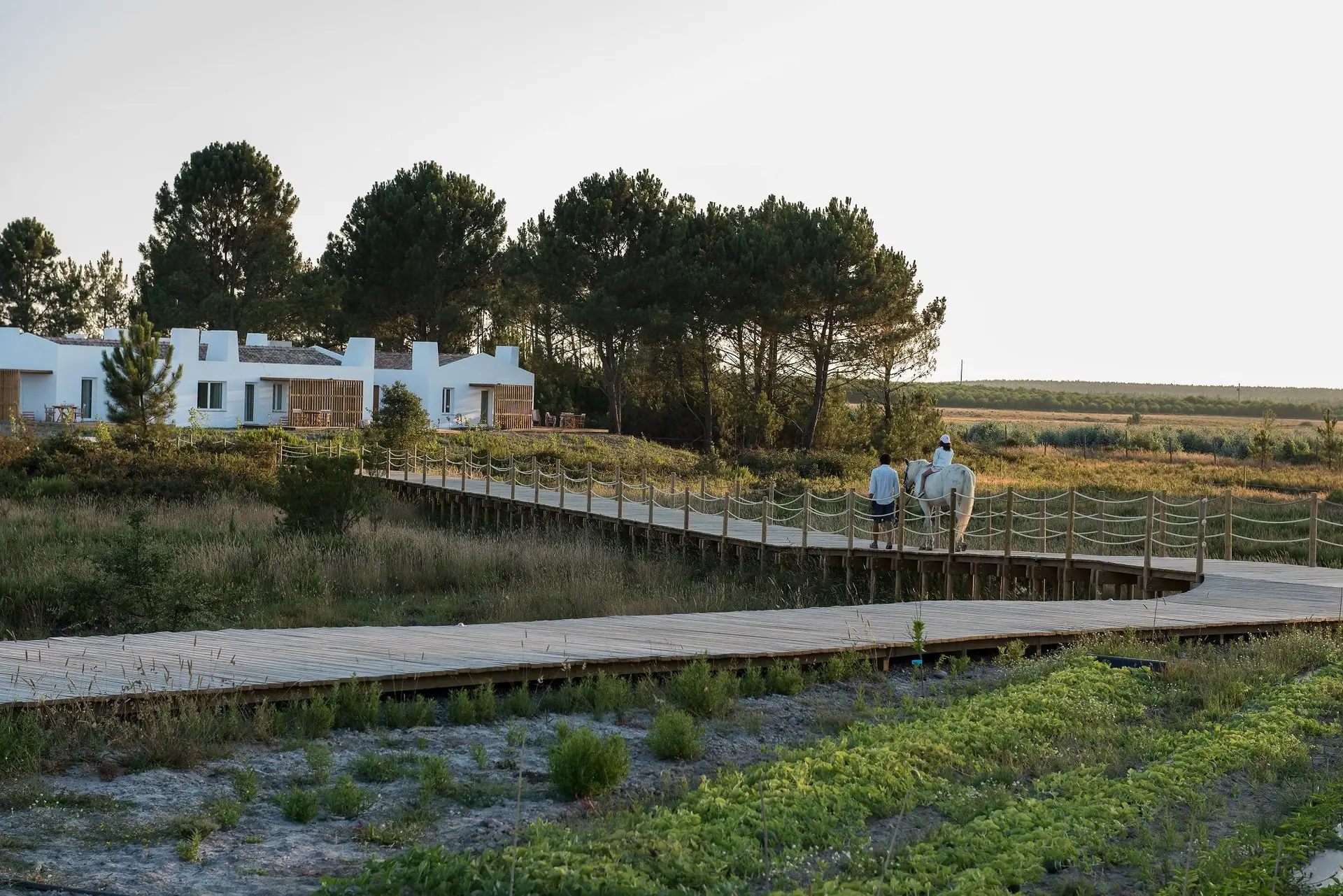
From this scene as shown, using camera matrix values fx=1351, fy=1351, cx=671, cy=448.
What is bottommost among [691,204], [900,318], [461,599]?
[461,599]

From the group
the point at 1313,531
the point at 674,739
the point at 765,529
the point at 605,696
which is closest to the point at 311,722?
the point at 605,696

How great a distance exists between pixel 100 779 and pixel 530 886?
3111 mm

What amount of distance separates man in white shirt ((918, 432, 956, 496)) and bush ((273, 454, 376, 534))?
962 centimetres

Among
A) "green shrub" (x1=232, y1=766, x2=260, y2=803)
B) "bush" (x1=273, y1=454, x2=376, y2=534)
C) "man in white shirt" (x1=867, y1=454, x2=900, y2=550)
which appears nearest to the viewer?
"green shrub" (x1=232, y1=766, x2=260, y2=803)

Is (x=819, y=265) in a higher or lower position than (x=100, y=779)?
higher

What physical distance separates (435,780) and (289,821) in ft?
2.81

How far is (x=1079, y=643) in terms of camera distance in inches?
439

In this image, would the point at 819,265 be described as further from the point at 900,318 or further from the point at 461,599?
the point at 461,599

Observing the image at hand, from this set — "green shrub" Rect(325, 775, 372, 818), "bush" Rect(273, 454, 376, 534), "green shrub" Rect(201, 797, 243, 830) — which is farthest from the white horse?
"green shrub" Rect(201, 797, 243, 830)

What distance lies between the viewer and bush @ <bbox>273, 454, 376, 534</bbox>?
2211 cm

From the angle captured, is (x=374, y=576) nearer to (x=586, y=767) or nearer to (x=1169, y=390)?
(x=586, y=767)

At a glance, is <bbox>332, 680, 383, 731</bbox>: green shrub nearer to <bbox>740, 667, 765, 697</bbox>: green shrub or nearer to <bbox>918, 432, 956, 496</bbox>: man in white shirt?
<bbox>740, 667, 765, 697</bbox>: green shrub

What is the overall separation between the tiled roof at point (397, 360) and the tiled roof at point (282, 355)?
2314mm

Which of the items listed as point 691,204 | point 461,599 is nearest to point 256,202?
→ point 691,204
